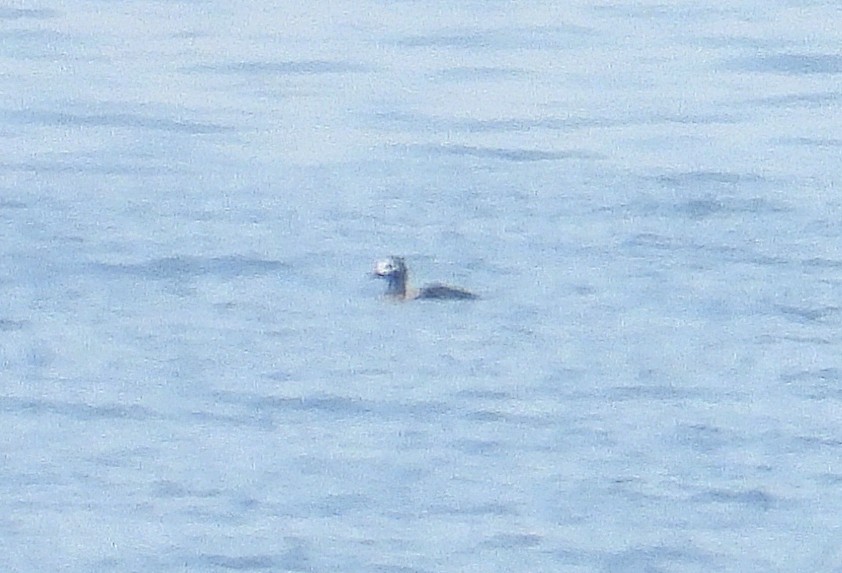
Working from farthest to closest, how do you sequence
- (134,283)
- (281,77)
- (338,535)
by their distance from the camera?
1. (281,77)
2. (134,283)
3. (338,535)

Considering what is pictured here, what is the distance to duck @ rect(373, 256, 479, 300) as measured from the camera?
17.0 meters

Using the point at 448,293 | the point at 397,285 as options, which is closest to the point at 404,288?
the point at 397,285

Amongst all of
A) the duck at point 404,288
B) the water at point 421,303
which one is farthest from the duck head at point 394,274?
the water at point 421,303

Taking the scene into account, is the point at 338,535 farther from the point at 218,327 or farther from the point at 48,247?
the point at 48,247

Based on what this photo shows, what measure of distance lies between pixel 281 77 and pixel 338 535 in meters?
Answer: 11.5

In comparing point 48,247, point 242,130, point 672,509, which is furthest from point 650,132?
point 672,509

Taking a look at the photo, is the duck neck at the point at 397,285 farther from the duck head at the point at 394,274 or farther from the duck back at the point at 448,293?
the duck back at the point at 448,293

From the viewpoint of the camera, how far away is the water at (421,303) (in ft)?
43.6

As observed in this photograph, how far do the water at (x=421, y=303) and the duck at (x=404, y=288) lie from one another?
0.10 m

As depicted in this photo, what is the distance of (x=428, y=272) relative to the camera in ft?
59.2

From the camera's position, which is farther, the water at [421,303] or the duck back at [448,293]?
the duck back at [448,293]

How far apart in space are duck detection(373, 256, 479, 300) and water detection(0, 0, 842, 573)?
0.10 meters

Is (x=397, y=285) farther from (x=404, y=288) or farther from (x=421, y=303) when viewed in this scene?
(x=421, y=303)

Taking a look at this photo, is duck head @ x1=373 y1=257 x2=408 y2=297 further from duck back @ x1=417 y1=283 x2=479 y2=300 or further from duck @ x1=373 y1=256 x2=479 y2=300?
duck back @ x1=417 y1=283 x2=479 y2=300
